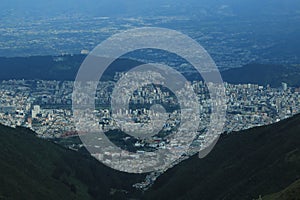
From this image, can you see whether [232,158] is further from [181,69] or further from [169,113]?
[181,69]

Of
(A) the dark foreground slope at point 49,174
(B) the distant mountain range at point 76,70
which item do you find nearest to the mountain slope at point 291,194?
(A) the dark foreground slope at point 49,174

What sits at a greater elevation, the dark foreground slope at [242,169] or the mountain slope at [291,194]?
the mountain slope at [291,194]

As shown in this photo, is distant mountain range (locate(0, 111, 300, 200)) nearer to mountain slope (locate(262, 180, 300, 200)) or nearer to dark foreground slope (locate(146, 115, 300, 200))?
dark foreground slope (locate(146, 115, 300, 200))

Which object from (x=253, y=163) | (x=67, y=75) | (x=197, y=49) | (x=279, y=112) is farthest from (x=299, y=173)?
(x=197, y=49)

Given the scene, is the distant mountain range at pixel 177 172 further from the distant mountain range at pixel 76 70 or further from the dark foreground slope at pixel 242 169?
the distant mountain range at pixel 76 70

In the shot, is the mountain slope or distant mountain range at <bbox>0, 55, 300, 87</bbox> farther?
distant mountain range at <bbox>0, 55, 300, 87</bbox>

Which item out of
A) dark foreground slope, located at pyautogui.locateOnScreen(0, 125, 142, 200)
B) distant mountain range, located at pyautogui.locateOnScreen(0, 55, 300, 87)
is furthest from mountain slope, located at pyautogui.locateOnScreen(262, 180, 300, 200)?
distant mountain range, located at pyautogui.locateOnScreen(0, 55, 300, 87)

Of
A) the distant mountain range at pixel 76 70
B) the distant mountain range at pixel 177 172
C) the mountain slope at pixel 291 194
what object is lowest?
the distant mountain range at pixel 76 70

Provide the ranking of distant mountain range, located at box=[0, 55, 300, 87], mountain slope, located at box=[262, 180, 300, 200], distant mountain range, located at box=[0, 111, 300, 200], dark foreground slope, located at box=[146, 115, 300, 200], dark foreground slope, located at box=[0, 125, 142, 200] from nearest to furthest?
mountain slope, located at box=[262, 180, 300, 200] → dark foreground slope, located at box=[146, 115, 300, 200] → distant mountain range, located at box=[0, 111, 300, 200] → dark foreground slope, located at box=[0, 125, 142, 200] → distant mountain range, located at box=[0, 55, 300, 87]
